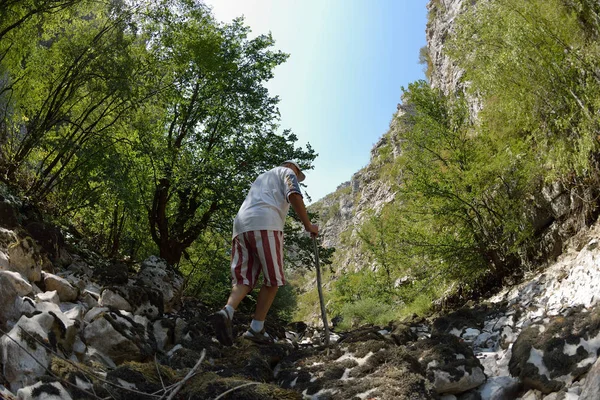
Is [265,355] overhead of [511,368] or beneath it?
overhead

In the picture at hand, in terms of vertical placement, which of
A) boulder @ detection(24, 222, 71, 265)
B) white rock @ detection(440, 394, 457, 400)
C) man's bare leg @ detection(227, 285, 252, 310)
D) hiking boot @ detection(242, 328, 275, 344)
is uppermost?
boulder @ detection(24, 222, 71, 265)

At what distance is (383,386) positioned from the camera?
3.33 m

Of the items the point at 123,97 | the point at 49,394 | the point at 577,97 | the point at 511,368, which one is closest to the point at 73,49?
the point at 123,97

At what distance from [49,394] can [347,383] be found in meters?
2.03

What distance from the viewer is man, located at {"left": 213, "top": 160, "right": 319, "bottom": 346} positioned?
183 inches

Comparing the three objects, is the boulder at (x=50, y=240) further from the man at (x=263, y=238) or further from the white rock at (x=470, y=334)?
the white rock at (x=470, y=334)

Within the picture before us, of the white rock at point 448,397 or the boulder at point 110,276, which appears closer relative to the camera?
the white rock at point 448,397

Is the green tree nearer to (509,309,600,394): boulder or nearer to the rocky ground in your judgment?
the rocky ground

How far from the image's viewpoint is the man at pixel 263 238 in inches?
183

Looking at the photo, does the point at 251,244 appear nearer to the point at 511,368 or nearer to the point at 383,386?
the point at 383,386

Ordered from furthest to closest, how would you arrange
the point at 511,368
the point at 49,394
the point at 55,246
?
the point at 55,246, the point at 511,368, the point at 49,394

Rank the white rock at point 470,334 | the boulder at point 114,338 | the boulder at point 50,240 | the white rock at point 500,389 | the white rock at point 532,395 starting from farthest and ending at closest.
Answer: the white rock at point 470,334, the boulder at point 50,240, the boulder at point 114,338, the white rock at point 500,389, the white rock at point 532,395

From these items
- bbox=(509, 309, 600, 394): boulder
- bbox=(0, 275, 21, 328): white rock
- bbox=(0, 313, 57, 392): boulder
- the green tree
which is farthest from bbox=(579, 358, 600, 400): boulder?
the green tree

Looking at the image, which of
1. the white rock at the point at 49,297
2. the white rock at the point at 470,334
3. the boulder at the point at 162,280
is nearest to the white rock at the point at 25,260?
the white rock at the point at 49,297
